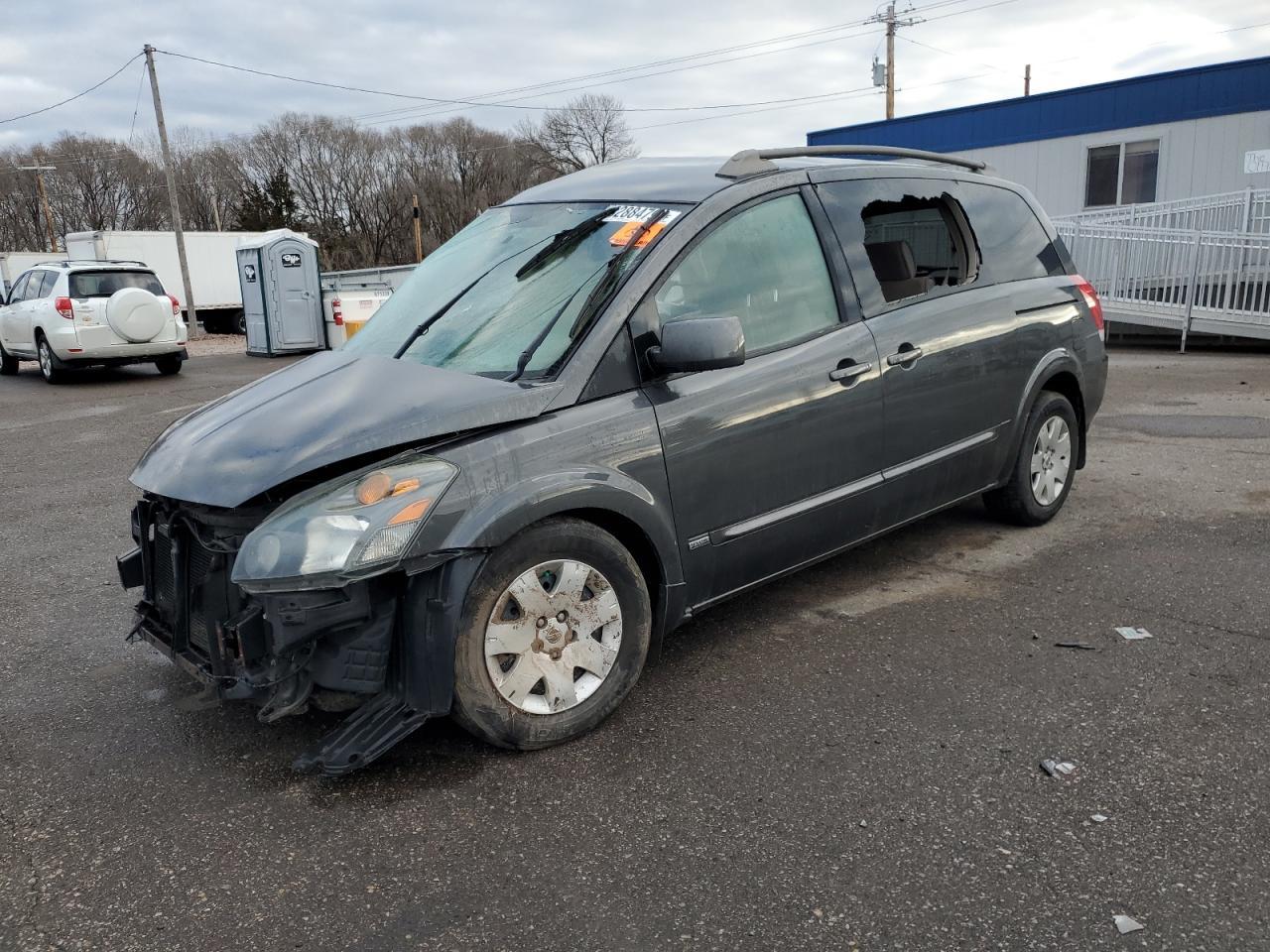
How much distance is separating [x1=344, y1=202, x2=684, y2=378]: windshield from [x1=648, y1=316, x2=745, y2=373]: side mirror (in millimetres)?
306

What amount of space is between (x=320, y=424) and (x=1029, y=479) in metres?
3.64

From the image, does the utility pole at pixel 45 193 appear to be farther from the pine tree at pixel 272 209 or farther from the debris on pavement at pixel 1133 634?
the debris on pavement at pixel 1133 634

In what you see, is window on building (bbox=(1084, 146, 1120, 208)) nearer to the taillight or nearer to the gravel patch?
the taillight

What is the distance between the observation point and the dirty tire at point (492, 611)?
2912 millimetres

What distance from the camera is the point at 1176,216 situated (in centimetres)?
1556

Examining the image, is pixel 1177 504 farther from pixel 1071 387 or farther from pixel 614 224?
pixel 614 224

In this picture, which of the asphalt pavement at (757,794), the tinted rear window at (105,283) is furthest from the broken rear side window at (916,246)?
the tinted rear window at (105,283)

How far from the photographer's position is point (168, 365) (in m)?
16.6

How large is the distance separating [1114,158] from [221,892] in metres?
19.1

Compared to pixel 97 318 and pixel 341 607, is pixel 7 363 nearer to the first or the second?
pixel 97 318

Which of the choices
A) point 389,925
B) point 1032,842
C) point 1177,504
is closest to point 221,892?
point 389,925

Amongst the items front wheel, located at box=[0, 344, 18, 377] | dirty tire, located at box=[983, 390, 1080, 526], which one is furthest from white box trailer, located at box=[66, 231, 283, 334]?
dirty tire, located at box=[983, 390, 1080, 526]

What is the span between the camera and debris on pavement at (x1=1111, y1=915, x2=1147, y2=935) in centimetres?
223

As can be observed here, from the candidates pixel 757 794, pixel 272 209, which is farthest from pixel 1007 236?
pixel 272 209
